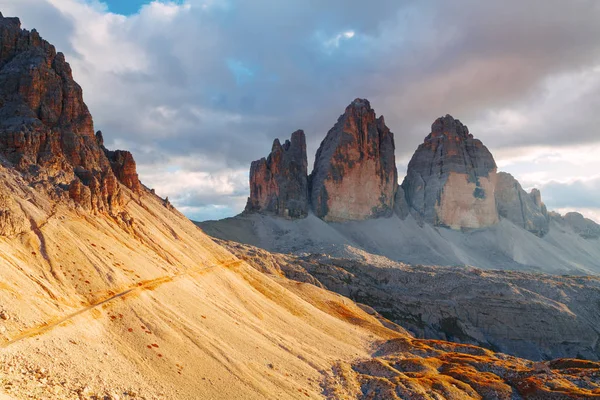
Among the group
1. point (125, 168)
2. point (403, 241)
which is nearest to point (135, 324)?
point (125, 168)

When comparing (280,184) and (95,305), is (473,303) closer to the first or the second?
(95,305)

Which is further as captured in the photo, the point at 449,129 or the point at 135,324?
the point at 449,129

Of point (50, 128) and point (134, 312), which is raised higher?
point (50, 128)

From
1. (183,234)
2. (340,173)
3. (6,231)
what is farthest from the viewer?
(340,173)

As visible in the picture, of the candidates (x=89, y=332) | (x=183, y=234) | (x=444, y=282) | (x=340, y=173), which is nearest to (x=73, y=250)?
(x=89, y=332)

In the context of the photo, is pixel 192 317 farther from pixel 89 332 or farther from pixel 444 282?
pixel 444 282

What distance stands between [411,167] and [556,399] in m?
166

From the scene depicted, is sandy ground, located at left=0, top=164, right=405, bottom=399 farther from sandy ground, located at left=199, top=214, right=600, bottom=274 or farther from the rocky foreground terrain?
sandy ground, located at left=199, top=214, right=600, bottom=274

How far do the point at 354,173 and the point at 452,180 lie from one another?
135ft

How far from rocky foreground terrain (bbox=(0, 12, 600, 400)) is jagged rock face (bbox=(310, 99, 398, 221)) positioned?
10283cm

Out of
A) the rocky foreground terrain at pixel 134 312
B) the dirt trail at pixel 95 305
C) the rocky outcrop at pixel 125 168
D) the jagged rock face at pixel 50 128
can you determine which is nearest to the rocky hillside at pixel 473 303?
the rocky foreground terrain at pixel 134 312

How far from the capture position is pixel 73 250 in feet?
109

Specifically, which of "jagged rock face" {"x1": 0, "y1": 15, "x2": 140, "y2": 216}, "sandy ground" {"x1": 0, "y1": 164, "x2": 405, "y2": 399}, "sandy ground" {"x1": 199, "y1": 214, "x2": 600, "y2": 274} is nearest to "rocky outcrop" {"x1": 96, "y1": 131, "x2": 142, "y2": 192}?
"jagged rock face" {"x1": 0, "y1": 15, "x2": 140, "y2": 216}

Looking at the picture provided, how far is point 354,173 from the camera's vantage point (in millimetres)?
166250
